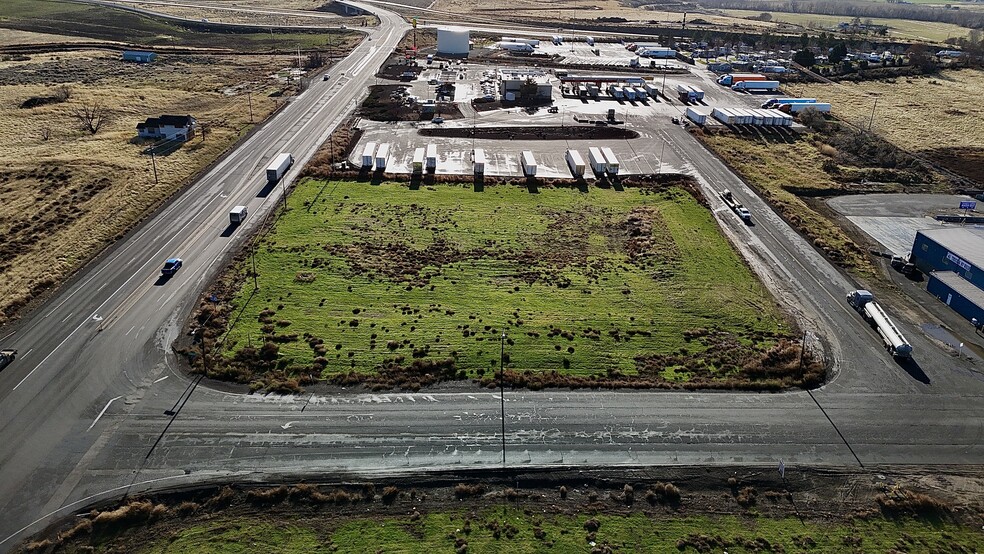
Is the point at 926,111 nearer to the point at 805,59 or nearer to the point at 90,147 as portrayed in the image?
the point at 805,59

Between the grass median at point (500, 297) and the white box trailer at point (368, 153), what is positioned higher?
the white box trailer at point (368, 153)

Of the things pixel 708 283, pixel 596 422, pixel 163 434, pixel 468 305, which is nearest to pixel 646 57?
pixel 708 283

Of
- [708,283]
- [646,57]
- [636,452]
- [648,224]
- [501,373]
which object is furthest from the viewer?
[646,57]

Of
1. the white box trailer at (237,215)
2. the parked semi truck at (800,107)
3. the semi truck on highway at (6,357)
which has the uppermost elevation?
the parked semi truck at (800,107)

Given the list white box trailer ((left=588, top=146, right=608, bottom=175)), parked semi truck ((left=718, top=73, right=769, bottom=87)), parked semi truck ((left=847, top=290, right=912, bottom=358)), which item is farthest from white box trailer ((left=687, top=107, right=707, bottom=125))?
parked semi truck ((left=847, top=290, right=912, bottom=358))

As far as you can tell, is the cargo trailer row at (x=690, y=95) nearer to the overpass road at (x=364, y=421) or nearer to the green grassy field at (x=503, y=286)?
the green grassy field at (x=503, y=286)

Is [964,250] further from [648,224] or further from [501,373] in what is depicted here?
[501,373]

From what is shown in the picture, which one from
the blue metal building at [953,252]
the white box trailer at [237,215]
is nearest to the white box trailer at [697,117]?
the blue metal building at [953,252]
